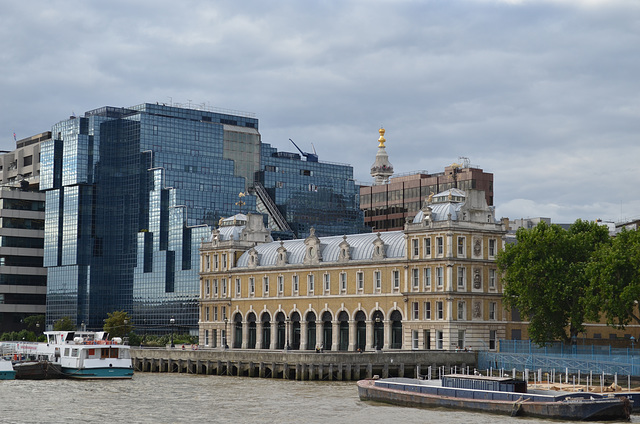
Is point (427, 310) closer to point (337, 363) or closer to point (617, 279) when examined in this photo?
point (337, 363)

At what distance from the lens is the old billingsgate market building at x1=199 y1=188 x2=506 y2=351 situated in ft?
398

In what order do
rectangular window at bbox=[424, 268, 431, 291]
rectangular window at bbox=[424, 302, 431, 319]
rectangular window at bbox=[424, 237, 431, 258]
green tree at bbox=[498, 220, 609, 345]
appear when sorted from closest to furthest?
1. green tree at bbox=[498, 220, 609, 345]
2. rectangular window at bbox=[424, 302, 431, 319]
3. rectangular window at bbox=[424, 268, 431, 291]
4. rectangular window at bbox=[424, 237, 431, 258]

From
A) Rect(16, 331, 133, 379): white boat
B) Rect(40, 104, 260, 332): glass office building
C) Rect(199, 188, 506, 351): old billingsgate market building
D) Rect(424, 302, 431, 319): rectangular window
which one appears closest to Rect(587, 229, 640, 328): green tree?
Rect(199, 188, 506, 351): old billingsgate market building

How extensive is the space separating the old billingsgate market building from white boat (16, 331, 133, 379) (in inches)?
1066

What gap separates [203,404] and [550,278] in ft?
144

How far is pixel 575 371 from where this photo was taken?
314 feet

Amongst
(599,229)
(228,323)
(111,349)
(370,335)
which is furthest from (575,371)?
(228,323)

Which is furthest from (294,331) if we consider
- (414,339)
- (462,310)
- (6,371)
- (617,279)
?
(617,279)

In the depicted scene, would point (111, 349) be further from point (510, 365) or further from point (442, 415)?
point (442, 415)

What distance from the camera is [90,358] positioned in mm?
111812

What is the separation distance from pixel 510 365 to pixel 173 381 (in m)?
34.9

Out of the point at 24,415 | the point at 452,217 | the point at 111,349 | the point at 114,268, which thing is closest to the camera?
the point at 24,415

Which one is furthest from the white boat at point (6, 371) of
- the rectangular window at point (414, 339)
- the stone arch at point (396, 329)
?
the rectangular window at point (414, 339)

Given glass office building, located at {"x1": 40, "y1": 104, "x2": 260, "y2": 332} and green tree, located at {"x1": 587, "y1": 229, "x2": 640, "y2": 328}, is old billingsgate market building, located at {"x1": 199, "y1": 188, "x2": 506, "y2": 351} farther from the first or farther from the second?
glass office building, located at {"x1": 40, "y1": 104, "x2": 260, "y2": 332}
